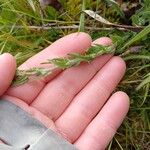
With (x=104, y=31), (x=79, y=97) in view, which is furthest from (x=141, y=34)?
(x=79, y=97)

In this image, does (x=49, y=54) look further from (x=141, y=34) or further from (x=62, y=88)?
(x=141, y=34)

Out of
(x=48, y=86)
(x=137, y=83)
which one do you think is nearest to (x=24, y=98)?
(x=48, y=86)

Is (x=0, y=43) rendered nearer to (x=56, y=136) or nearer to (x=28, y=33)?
(x=28, y=33)

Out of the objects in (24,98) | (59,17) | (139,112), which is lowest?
(139,112)

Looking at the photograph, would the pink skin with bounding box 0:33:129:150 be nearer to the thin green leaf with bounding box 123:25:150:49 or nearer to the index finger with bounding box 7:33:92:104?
the index finger with bounding box 7:33:92:104

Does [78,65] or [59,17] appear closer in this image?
[78,65]

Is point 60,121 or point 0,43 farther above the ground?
point 0,43
